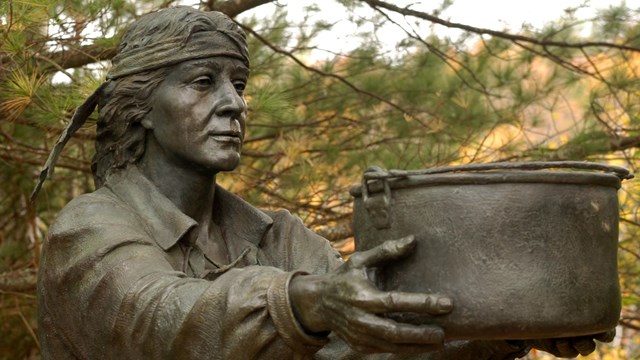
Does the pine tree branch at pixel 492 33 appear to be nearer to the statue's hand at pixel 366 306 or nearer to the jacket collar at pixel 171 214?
the jacket collar at pixel 171 214

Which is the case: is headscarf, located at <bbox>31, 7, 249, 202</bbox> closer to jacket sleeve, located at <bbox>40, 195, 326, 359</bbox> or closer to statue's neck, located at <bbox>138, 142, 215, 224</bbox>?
statue's neck, located at <bbox>138, 142, 215, 224</bbox>

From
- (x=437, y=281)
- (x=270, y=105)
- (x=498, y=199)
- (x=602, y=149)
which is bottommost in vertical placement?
(x=602, y=149)

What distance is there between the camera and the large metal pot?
235 cm

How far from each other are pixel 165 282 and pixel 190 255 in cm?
39

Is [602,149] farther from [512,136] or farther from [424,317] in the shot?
[424,317]

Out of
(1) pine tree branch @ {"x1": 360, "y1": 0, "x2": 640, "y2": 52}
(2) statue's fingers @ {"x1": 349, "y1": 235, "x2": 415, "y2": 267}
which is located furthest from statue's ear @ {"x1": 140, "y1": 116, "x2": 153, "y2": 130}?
(1) pine tree branch @ {"x1": 360, "y1": 0, "x2": 640, "y2": 52}

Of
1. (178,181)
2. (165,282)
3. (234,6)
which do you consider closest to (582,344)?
(165,282)

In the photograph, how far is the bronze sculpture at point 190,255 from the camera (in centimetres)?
239

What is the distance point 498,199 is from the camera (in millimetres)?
2375

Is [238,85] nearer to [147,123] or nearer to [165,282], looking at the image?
[147,123]

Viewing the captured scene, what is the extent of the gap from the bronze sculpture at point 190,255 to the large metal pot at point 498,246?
61 millimetres

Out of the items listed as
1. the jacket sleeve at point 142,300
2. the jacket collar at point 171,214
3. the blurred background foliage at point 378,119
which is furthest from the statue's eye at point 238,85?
the blurred background foliage at point 378,119

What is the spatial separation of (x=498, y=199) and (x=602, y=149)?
3.51 m

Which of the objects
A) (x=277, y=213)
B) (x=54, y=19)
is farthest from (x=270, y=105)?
(x=277, y=213)
